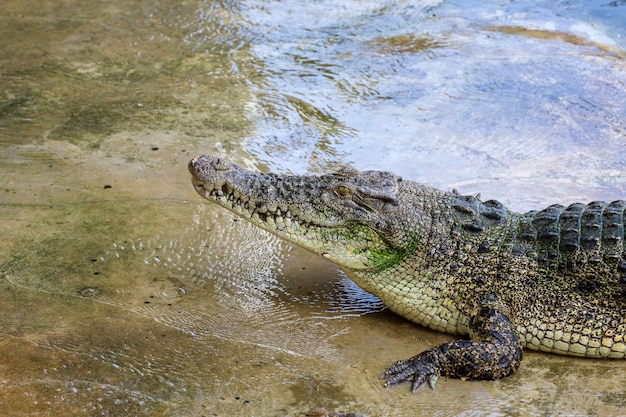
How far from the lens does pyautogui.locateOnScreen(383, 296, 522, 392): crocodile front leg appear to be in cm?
360

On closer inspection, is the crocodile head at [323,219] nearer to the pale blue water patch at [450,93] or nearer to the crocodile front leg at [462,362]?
the crocodile front leg at [462,362]

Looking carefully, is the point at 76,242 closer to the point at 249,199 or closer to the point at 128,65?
the point at 249,199

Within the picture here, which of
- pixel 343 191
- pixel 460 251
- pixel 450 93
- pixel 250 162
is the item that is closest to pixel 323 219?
pixel 343 191

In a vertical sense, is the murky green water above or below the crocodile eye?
below

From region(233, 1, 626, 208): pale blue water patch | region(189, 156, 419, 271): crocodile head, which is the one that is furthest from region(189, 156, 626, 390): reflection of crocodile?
region(233, 1, 626, 208): pale blue water patch

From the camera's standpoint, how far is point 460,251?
4141mm

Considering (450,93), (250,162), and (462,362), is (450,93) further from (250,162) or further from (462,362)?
(462,362)

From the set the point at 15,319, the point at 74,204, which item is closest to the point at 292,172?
the point at 74,204

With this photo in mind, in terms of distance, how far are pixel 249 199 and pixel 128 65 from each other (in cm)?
356

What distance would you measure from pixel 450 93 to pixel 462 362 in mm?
3643

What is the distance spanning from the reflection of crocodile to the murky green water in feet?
0.59

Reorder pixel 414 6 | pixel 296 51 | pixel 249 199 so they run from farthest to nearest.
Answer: pixel 414 6 < pixel 296 51 < pixel 249 199

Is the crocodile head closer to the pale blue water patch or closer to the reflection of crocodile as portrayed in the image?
the reflection of crocodile

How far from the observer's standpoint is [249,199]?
4113 mm
